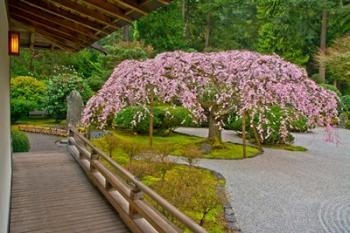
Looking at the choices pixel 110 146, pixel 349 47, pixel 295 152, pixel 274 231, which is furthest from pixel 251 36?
pixel 274 231

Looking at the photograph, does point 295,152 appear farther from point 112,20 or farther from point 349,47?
point 349,47

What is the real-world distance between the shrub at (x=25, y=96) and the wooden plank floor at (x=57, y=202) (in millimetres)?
7142

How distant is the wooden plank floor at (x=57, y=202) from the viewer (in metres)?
3.52

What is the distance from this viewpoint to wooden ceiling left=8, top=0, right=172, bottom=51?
9.59 ft

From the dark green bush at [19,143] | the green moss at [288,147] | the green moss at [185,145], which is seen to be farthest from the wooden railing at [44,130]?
the green moss at [288,147]

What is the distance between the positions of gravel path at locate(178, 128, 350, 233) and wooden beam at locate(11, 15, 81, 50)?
3798 mm

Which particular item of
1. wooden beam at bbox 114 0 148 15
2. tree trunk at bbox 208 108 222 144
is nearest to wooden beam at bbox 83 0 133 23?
wooden beam at bbox 114 0 148 15

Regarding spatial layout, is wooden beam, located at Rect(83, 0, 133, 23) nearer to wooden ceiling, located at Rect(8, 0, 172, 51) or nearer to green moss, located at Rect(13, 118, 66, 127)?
wooden ceiling, located at Rect(8, 0, 172, 51)

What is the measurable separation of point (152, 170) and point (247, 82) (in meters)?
3.34

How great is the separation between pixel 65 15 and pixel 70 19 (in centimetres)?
9

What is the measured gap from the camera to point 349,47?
1542 cm

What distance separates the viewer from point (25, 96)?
1271 centimetres

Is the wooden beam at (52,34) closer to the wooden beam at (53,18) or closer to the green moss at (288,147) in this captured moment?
the wooden beam at (53,18)

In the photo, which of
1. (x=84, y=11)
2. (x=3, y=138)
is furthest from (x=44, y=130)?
(x=84, y=11)
